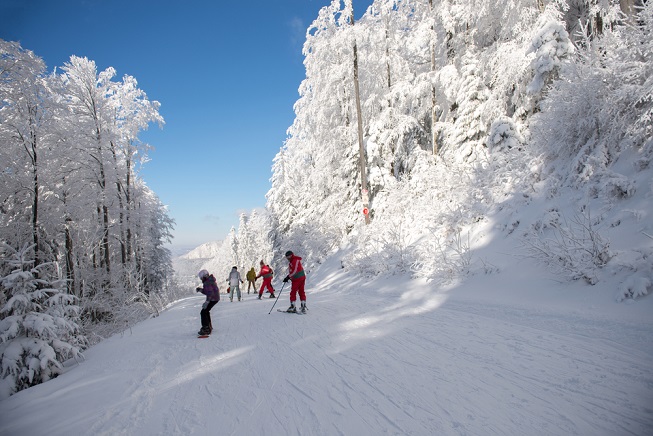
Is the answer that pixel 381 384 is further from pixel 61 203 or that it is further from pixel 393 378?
pixel 61 203

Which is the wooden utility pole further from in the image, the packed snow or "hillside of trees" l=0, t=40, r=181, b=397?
"hillside of trees" l=0, t=40, r=181, b=397

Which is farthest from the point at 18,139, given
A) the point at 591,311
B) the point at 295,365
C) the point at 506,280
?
the point at 591,311

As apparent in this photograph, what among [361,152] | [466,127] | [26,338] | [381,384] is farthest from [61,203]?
[466,127]

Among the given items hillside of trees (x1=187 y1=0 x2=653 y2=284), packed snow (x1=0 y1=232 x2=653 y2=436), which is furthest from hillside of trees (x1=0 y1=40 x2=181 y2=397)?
hillside of trees (x1=187 y1=0 x2=653 y2=284)

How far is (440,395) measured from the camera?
3139 millimetres

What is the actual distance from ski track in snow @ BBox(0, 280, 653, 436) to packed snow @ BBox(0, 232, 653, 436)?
2 centimetres

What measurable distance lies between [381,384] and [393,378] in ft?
0.68

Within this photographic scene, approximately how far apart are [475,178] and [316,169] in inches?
501

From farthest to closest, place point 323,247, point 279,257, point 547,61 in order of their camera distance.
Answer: point 279,257, point 323,247, point 547,61

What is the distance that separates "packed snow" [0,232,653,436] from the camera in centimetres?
280

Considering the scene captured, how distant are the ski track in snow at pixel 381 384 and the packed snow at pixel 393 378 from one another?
2 cm

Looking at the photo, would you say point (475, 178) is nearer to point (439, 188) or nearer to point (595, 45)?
point (439, 188)

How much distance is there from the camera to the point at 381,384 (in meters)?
3.51

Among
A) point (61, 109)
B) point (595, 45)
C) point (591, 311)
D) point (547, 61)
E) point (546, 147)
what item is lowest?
point (591, 311)
